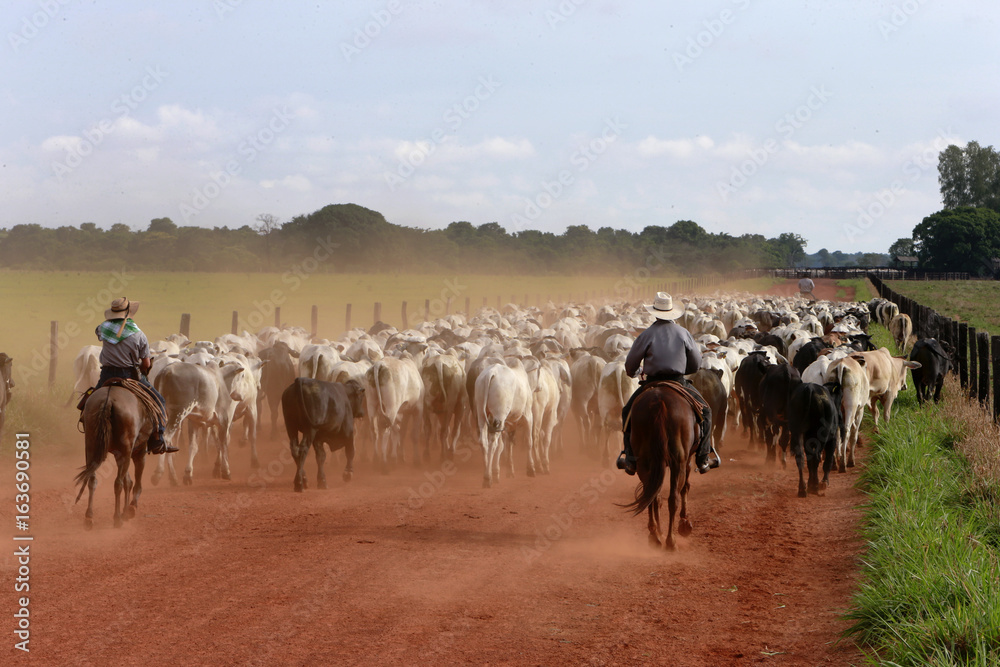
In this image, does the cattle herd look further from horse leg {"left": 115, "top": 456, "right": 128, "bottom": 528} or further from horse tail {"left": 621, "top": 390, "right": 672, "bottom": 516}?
horse tail {"left": 621, "top": 390, "right": 672, "bottom": 516}

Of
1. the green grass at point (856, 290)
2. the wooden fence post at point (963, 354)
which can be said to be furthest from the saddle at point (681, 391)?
the green grass at point (856, 290)

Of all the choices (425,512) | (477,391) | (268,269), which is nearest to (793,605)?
(425,512)

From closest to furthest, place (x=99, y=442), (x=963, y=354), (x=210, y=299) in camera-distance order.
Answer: (x=99, y=442) → (x=963, y=354) → (x=210, y=299)

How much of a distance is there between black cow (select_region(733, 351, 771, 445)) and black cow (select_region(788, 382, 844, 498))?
2.95 m

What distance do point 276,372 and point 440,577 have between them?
9.75 metres

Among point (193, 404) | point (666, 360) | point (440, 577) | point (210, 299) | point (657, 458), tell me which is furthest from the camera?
point (210, 299)

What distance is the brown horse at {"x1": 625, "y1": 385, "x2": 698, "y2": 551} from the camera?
826 cm

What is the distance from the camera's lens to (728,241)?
127 m

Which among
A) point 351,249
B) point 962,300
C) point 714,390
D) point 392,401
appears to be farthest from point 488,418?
point 351,249

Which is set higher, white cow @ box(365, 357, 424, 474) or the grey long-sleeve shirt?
the grey long-sleeve shirt

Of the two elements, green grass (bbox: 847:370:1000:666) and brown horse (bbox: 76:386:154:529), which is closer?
green grass (bbox: 847:370:1000:666)

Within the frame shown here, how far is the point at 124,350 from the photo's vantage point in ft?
31.9

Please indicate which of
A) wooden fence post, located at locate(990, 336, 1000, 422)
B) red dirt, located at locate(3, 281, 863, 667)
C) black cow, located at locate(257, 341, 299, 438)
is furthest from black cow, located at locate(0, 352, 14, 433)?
wooden fence post, located at locate(990, 336, 1000, 422)

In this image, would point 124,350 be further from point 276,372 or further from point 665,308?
point 276,372
